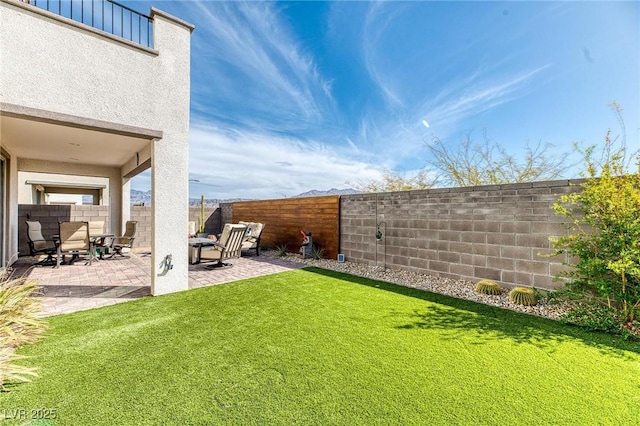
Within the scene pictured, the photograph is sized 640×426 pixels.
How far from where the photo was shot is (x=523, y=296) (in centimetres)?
479

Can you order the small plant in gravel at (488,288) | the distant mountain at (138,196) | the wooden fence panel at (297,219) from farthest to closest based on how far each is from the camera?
the distant mountain at (138,196) → the wooden fence panel at (297,219) → the small plant in gravel at (488,288)

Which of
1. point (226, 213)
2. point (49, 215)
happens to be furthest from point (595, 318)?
point (49, 215)

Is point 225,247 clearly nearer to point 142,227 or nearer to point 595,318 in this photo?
point 142,227

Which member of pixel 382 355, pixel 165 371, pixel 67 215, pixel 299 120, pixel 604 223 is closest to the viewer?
pixel 165 371

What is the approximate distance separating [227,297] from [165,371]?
2.43 metres

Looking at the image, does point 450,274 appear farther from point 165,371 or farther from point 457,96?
point 457,96

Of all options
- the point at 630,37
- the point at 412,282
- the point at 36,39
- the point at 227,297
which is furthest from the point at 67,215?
the point at 630,37

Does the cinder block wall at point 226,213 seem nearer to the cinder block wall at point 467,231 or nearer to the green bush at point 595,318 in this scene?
the cinder block wall at point 467,231

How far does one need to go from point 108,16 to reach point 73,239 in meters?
5.98

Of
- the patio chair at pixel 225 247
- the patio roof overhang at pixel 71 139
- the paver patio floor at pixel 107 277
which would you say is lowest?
the paver patio floor at pixel 107 277

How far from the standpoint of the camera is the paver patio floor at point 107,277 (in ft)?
15.7

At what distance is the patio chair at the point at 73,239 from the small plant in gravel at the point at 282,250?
577cm

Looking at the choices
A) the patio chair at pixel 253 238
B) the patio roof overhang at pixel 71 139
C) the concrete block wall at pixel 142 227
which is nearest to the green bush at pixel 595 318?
the patio roof overhang at pixel 71 139

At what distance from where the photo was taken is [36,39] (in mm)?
4023
